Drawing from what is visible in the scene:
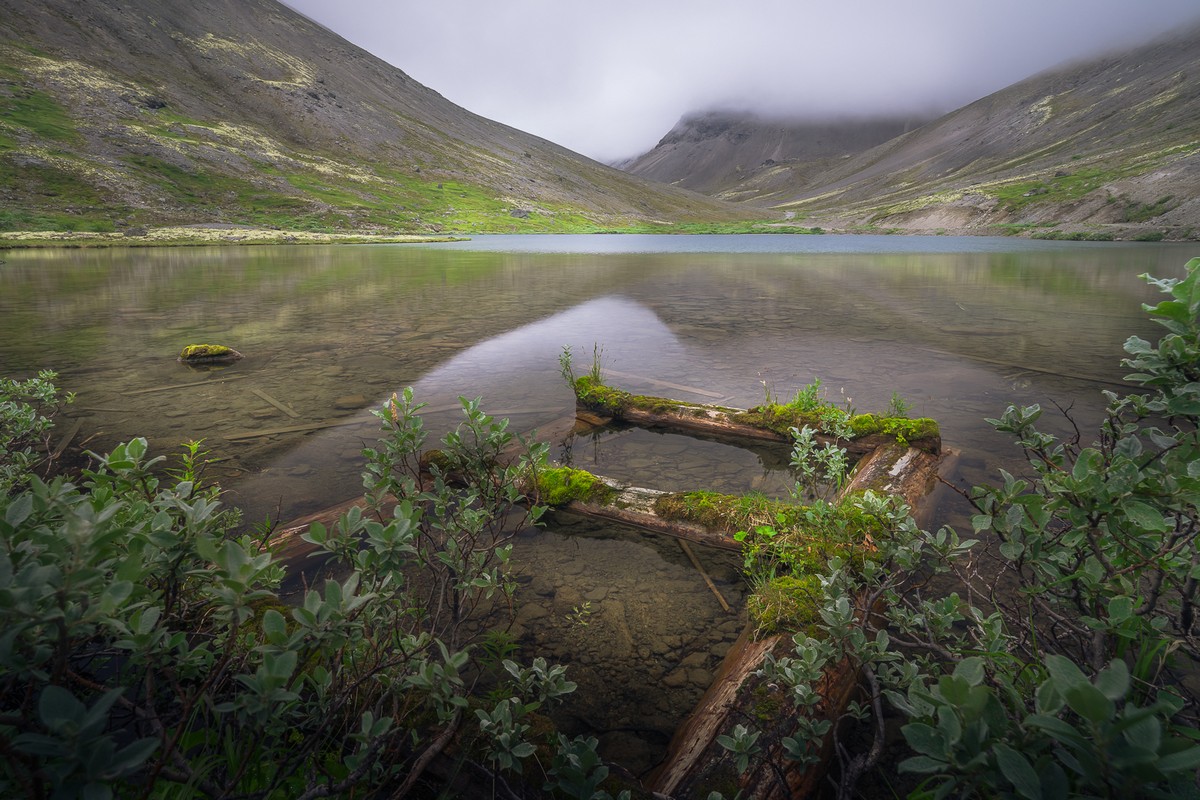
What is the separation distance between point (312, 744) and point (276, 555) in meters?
3.10

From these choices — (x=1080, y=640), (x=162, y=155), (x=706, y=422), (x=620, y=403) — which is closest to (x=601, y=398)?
(x=620, y=403)

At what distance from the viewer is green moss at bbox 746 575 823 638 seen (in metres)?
3.89

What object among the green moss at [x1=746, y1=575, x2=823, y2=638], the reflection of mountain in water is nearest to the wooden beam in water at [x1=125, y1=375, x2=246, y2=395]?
the reflection of mountain in water

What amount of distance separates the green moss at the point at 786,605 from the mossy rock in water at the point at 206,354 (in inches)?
599

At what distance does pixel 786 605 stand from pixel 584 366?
11.1m

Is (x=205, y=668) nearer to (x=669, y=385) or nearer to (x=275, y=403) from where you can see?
(x=275, y=403)

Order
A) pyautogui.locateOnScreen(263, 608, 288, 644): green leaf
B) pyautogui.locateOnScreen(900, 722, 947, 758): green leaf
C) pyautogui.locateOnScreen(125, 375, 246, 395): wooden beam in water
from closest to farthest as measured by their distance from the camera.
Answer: pyautogui.locateOnScreen(900, 722, 947, 758): green leaf → pyautogui.locateOnScreen(263, 608, 288, 644): green leaf → pyautogui.locateOnScreen(125, 375, 246, 395): wooden beam in water

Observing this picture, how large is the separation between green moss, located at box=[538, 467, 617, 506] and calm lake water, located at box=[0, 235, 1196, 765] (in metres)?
0.45

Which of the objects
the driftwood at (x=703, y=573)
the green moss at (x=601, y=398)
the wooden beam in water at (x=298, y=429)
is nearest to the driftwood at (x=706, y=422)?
the green moss at (x=601, y=398)

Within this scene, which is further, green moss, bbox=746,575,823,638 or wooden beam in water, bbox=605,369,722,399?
wooden beam in water, bbox=605,369,722,399

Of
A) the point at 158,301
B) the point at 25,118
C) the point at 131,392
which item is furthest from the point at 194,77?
the point at 131,392

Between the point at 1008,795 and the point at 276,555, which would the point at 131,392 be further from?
the point at 1008,795

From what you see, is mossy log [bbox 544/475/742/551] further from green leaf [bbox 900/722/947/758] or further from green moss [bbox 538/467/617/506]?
green leaf [bbox 900/722/947/758]

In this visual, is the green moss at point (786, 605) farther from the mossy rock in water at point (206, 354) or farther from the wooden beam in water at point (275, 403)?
the mossy rock in water at point (206, 354)
